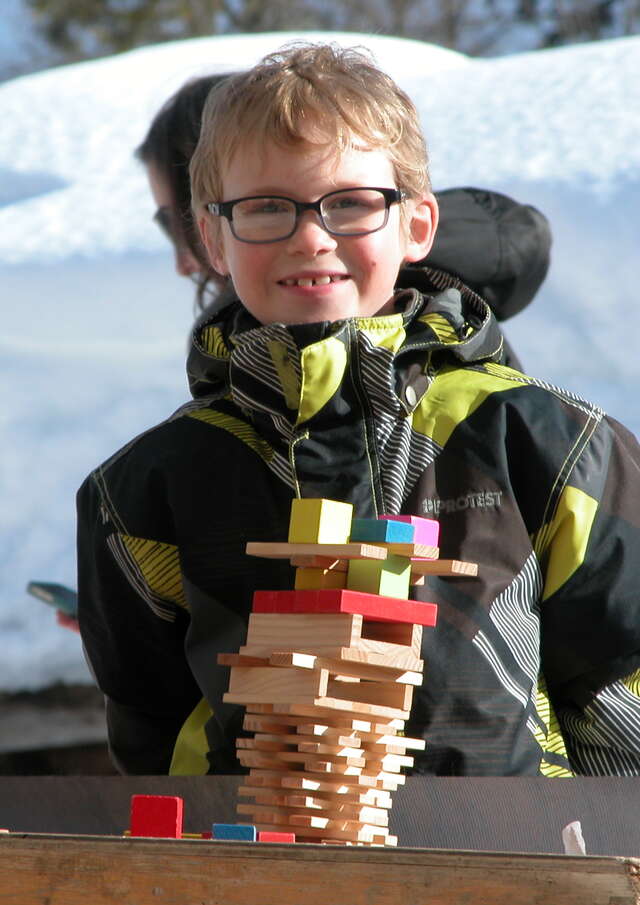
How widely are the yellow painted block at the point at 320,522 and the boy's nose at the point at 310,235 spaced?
456 millimetres

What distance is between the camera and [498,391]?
4.47 ft

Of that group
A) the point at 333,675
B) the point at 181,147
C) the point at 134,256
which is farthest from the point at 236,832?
the point at 134,256

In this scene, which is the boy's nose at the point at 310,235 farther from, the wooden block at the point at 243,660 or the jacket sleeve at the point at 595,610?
the wooden block at the point at 243,660

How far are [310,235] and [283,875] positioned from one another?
29.8 inches

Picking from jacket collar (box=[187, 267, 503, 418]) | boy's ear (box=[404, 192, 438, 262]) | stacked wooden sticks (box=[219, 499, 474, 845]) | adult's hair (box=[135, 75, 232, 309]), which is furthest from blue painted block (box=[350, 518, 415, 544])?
adult's hair (box=[135, 75, 232, 309])

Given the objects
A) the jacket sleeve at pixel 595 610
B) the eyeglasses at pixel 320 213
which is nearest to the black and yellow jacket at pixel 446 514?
the jacket sleeve at pixel 595 610

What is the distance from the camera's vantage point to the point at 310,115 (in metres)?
1.38

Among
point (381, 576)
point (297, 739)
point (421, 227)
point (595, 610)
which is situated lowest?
point (297, 739)

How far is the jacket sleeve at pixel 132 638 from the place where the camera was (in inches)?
56.2

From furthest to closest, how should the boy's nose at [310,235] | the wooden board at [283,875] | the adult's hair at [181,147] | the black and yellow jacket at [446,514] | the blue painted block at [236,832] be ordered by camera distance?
1. the adult's hair at [181,147]
2. the boy's nose at [310,235]
3. the black and yellow jacket at [446,514]
4. the blue painted block at [236,832]
5. the wooden board at [283,875]

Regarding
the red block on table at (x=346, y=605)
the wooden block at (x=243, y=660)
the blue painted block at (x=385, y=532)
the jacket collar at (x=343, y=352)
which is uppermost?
the jacket collar at (x=343, y=352)

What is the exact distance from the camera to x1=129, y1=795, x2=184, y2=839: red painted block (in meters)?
0.88

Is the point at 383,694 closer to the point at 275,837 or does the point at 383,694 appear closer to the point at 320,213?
the point at 275,837

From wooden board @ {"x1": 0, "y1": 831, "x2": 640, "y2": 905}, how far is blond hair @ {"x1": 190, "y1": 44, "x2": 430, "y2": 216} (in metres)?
0.81
